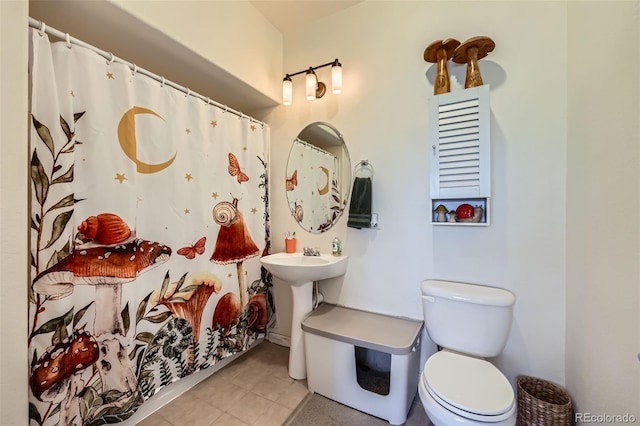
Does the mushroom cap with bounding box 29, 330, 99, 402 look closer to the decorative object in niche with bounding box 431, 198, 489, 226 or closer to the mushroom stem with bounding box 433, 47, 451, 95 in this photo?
the decorative object in niche with bounding box 431, 198, 489, 226

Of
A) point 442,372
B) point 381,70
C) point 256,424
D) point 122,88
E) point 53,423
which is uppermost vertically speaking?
point 381,70

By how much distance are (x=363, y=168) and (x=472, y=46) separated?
0.92m

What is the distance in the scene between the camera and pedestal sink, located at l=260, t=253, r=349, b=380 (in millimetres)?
1656

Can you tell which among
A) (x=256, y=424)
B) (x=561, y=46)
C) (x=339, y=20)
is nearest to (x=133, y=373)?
(x=256, y=424)

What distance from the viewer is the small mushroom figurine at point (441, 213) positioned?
1518 mm

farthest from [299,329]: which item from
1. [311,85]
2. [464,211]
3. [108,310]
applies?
[311,85]

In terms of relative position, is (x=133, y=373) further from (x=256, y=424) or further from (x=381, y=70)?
(x=381, y=70)

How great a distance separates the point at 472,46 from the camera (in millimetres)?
1373

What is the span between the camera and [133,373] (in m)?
1.30

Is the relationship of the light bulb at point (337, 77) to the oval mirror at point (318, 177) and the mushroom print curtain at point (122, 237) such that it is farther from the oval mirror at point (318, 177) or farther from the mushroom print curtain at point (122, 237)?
the mushroom print curtain at point (122, 237)

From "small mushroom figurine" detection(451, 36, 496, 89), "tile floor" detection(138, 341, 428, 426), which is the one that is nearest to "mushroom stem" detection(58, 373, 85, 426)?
"tile floor" detection(138, 341, 428, 426)

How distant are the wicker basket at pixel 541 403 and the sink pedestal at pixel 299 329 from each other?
1254 millimetres

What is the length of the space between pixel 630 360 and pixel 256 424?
1644 mm

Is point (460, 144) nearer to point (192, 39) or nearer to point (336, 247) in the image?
point (336, 247)
